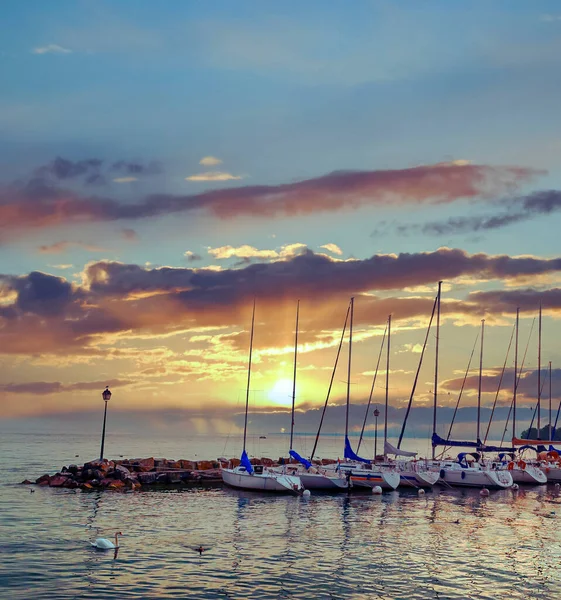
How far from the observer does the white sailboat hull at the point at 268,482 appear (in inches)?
2311

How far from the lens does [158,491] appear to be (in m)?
60.3

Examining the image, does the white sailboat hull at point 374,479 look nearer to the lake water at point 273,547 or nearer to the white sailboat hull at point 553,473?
the lake water at point 273,547

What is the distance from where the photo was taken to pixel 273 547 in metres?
35.2

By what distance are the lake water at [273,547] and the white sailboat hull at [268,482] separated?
1379 millimetres

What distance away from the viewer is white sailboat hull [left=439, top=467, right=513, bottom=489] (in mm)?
69188

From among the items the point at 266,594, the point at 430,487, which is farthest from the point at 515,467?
the point at 266,594

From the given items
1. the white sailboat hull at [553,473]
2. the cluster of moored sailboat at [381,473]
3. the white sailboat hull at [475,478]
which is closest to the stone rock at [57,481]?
the cluster of moored sailboat at [381,473]

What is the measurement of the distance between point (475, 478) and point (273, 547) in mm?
39769

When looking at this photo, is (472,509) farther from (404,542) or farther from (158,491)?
(158,491)

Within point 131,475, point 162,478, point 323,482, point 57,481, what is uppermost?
point 323,482

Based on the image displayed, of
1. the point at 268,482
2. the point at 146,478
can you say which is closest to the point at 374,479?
the point at 268,482

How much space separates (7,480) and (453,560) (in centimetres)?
4909

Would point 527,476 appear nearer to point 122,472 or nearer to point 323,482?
point 323,482

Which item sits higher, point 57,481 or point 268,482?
point 268,482
